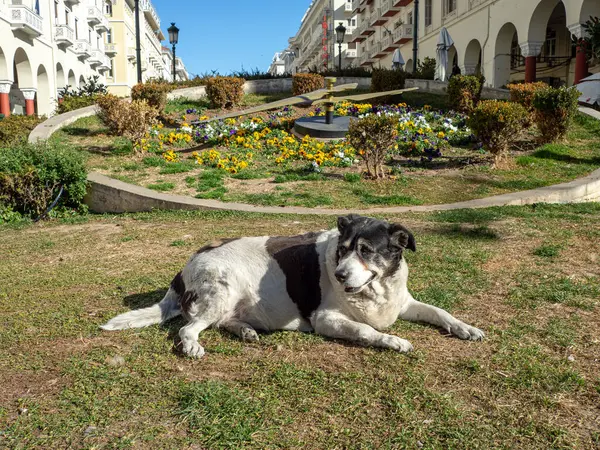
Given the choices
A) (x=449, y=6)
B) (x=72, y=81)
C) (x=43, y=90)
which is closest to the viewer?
(x=43, y=90)

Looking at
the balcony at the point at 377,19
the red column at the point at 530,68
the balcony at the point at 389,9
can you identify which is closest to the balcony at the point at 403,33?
the balcony at the point at 389,9

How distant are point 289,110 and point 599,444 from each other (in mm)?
15876

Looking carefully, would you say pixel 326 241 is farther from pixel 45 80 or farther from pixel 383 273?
pixel 45 80

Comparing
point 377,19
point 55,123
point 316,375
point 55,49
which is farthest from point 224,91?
point 377,19

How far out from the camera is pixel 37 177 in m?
9.16

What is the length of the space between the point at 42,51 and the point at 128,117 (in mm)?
19414

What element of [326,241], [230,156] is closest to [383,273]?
[326,241]

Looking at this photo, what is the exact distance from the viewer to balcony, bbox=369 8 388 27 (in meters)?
47.7

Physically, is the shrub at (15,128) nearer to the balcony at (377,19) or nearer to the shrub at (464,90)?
the shrub at (464,90)

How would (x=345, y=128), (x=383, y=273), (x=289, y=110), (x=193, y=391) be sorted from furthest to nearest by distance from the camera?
(x=289, y=110)
(x=345, y=128)
(x=383, y=273)
(x=193, y=391)

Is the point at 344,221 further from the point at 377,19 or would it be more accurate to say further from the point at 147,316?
the point at 377,19

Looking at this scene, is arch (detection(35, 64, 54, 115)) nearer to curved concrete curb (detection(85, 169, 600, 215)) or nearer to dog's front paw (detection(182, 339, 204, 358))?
curved concrete curb (detection(85, 169, 600, 215))

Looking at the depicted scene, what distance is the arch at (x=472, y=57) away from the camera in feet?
105

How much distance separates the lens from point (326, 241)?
3713 millimetres
